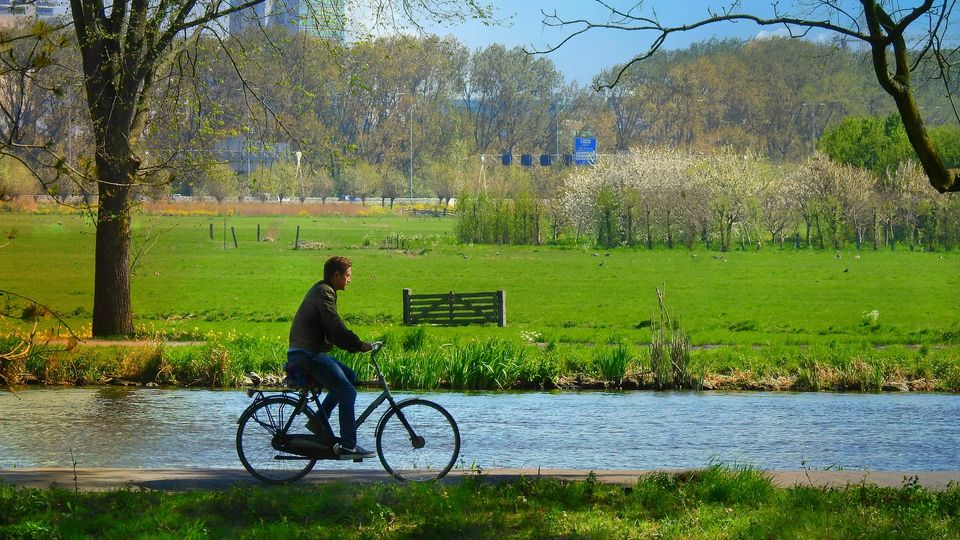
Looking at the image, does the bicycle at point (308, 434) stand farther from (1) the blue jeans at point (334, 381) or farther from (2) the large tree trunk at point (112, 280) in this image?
(2) the large tree trunk at point (112, 280)

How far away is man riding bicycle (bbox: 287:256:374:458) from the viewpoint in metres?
10.7

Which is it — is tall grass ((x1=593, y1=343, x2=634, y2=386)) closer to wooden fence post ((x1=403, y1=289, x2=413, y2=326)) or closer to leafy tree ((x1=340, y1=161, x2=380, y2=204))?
wooden fence post ((x1=403, y1=289, x2=413, y2=326))

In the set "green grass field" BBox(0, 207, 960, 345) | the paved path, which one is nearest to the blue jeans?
the paved path

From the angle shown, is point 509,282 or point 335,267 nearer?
point 335,267

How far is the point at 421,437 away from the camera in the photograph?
11.0 metres

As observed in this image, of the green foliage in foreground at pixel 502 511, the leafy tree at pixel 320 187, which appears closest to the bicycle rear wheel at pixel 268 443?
the green foliage in foreground at pixel 502 511

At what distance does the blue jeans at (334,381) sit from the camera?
35.3 feet

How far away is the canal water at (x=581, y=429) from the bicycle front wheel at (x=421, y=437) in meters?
1.14

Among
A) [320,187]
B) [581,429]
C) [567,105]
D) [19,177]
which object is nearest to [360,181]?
[320,187]

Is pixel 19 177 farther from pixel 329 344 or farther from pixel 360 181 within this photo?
pixel 329 344

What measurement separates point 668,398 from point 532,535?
12.1 meters

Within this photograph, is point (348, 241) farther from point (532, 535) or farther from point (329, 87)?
point (532, 535)

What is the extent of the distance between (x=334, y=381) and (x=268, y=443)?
79cm

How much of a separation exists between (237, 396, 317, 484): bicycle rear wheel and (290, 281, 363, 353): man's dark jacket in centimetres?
58
